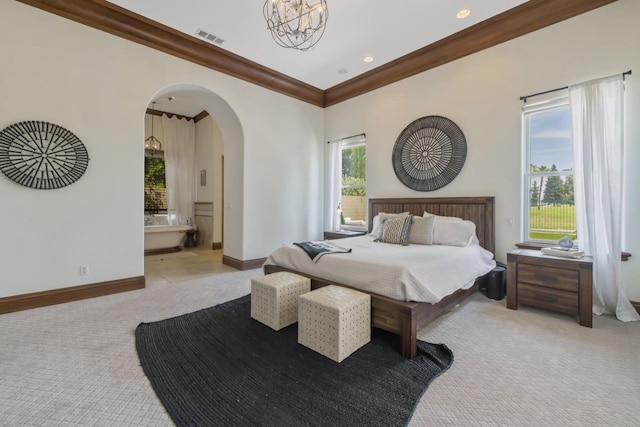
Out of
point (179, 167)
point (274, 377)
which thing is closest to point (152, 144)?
point (179, 167)

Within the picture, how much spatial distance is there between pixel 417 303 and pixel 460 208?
7.76 ft

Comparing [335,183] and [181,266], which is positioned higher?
[335,183]

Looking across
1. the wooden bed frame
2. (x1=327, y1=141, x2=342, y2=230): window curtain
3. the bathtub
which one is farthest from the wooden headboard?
the bathtub

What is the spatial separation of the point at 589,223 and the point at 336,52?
388cm

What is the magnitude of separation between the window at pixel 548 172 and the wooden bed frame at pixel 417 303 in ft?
1.53

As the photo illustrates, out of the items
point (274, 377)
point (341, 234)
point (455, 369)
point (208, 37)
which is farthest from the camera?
point (341, 234)

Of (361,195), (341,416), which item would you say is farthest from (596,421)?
(361,195)

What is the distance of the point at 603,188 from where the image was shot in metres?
2.83

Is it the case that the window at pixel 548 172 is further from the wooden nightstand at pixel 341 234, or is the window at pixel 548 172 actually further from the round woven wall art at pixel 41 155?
the round woven wall art at pixel 41 155

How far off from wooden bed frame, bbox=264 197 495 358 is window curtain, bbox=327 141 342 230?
3.10 feet

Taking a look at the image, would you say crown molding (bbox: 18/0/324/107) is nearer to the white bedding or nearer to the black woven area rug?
the white bedding

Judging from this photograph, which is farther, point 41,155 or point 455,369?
point 41,155

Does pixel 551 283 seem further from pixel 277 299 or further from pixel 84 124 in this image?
pixel 84 124

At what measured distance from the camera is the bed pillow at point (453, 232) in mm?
3545
